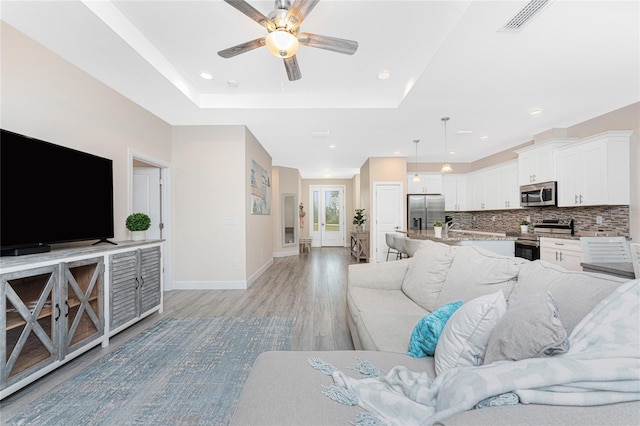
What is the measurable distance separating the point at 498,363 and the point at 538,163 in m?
5.42

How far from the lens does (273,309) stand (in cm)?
335

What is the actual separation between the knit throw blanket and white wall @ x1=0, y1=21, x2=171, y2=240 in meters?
3.23

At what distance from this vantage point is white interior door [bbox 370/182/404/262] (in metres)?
6.52

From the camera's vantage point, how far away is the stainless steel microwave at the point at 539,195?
451 centimetres

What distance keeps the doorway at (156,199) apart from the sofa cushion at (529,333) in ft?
14.4

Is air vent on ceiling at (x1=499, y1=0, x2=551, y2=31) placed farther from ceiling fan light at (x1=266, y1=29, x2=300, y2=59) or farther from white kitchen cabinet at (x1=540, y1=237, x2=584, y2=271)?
white kitchen cabinet at (x1=540, y1=237, x2=584, y2=271)

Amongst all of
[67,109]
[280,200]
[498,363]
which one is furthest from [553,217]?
[67,109]

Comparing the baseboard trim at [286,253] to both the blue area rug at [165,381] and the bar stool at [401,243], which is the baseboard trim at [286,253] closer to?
the bar stool at [401,243]

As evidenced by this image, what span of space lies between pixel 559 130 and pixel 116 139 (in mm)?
6796

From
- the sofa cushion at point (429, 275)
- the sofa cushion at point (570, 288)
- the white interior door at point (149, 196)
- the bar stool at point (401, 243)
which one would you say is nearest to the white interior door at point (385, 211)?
the bar stool at point (401, 243)

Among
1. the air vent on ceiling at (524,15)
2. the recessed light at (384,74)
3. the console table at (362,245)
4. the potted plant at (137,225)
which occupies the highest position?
the recessed light at (384,74)

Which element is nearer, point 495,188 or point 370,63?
point 370,63

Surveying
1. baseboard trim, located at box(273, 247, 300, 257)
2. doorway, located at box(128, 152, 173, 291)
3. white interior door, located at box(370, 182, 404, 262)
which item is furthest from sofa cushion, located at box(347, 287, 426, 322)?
baseboard trim, located at box(273, 247, 300, 257)

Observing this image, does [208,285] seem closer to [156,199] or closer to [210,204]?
[210,204]
